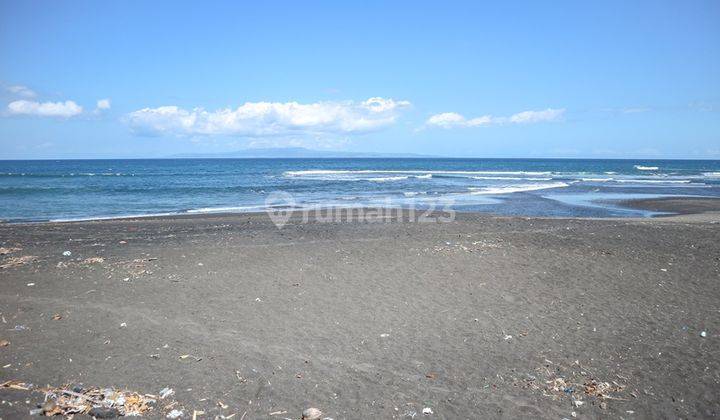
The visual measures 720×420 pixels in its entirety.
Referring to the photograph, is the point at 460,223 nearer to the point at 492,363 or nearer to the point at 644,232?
the point at 644,232

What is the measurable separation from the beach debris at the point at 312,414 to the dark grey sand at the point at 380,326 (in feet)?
0.42

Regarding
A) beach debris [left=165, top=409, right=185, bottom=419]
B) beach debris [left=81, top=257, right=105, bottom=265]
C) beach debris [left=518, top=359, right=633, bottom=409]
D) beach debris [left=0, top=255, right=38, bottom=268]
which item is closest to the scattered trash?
beach debris [left=165, top=409, right=185, bottom=419]

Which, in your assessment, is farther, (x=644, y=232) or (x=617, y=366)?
(x=644, y=232)

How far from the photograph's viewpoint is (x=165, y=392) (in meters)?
5.02

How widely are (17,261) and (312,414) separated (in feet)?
31.0

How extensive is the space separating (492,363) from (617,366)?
59.3 inches

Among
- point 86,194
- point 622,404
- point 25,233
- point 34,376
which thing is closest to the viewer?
point 622,404

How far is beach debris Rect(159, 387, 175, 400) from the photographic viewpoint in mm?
4953

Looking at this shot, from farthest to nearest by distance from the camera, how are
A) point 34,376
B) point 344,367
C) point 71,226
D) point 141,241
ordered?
point 71,226, point 141,241, point 344,367, point 34,376

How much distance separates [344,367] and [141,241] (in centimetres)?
996

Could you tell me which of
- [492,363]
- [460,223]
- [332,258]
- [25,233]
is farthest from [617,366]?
[25,233]

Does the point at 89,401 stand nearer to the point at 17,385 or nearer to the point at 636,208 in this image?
the point at 17,385

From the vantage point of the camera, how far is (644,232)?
46.8 ft
